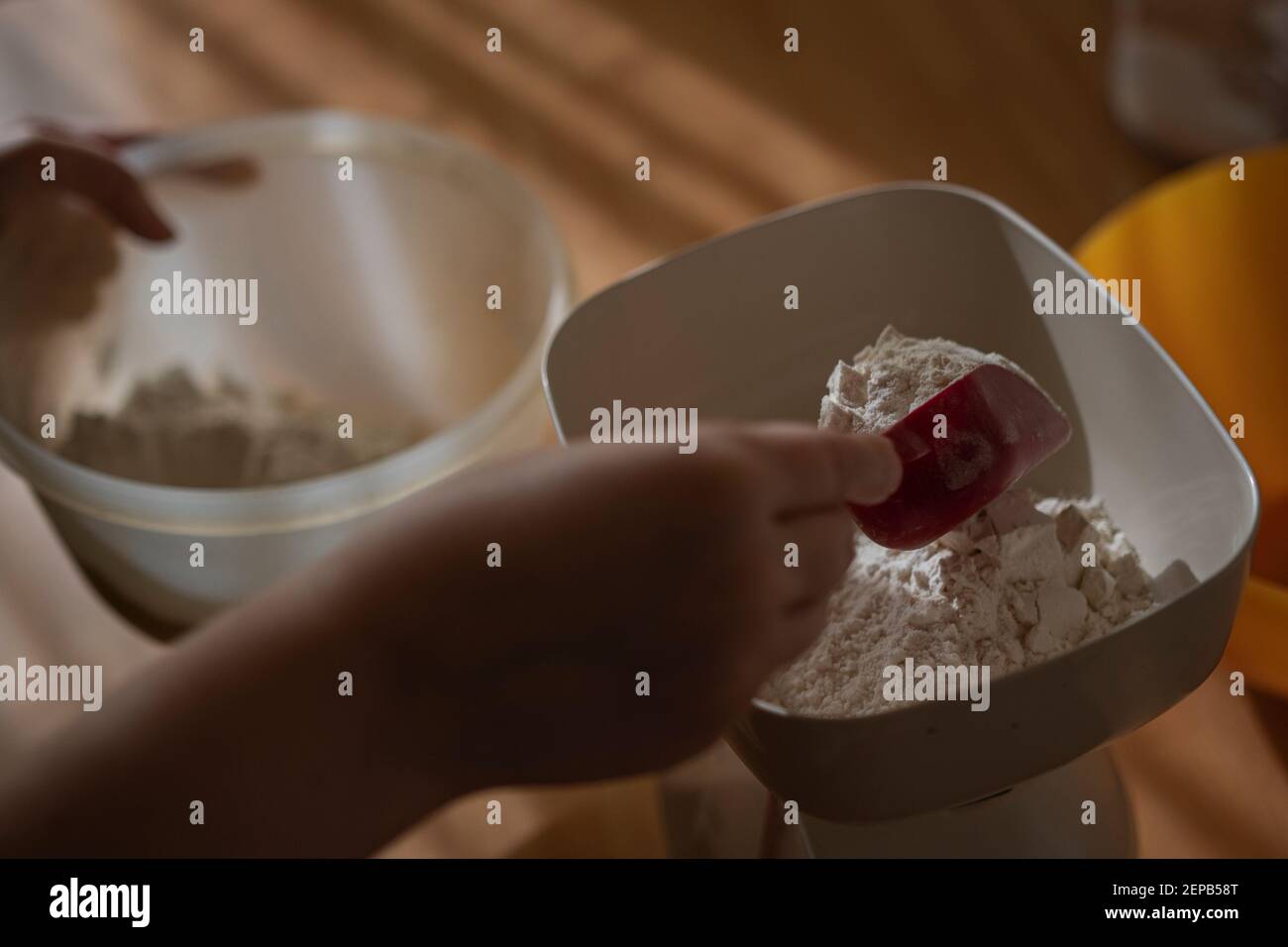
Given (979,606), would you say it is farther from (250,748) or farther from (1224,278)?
(1224,278)

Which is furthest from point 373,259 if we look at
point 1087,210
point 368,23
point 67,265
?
point 1087,210

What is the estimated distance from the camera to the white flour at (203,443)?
620mm

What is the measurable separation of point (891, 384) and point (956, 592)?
70mm

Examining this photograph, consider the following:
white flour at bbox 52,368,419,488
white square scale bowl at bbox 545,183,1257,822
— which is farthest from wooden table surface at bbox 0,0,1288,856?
white square scale bowl at bbox 545,183,1257,822

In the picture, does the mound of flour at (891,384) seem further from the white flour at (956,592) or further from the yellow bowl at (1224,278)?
the yellow bowl at (1224,278)

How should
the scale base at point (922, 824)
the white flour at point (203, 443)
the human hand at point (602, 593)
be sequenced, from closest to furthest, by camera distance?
the human hand at point (602, 593) → the scale base at point (922, 824) → the white flour at point (203, 443)

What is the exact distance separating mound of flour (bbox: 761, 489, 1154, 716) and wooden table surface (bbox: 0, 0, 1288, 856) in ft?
1.17

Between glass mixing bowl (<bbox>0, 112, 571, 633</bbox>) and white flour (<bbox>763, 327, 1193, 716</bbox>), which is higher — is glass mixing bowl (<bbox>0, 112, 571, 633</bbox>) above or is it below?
above

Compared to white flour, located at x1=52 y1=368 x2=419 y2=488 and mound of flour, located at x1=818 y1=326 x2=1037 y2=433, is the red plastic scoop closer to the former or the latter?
mound of flour, located at x1=818 y1=326 x2=1037 y2=433

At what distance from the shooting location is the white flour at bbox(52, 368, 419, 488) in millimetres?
620

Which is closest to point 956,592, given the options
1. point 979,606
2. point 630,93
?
point 979,606

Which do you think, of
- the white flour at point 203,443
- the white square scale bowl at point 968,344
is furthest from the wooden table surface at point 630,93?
the white square scale bowl at point 968,344

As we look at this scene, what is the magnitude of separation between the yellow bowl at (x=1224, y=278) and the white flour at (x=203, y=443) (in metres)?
0.39
